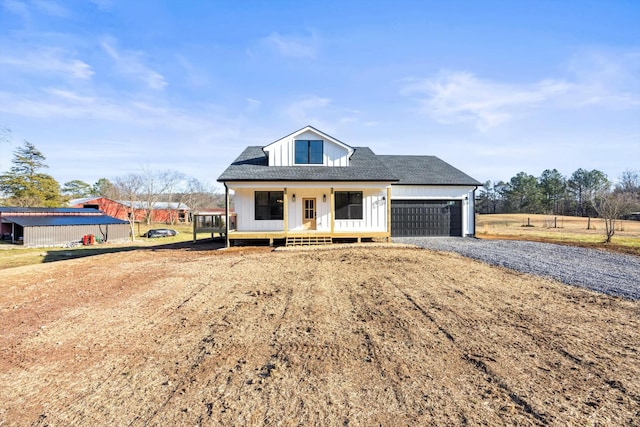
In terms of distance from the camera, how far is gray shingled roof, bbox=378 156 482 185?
18.0 meters

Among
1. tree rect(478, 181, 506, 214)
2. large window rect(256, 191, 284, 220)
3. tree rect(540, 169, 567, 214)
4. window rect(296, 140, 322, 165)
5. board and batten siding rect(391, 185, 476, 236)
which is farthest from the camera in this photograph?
tree rect(478, 181, 506, 214)

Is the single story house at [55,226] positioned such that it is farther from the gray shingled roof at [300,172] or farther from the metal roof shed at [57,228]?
the gray shingled roof at [300,172]

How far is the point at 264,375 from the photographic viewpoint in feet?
11.7

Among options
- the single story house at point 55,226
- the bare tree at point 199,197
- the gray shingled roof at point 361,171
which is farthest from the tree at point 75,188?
the gray shingled roof at point 361,171

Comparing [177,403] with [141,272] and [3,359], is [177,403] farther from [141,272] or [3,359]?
[141,272]

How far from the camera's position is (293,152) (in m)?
16.3

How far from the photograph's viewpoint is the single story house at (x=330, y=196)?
48.3 ft

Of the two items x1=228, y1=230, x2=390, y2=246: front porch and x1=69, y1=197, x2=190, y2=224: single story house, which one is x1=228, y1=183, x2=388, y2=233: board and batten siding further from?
x1=69, y1=197, x2=190, y2=224: single story house

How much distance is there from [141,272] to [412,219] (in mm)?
13875

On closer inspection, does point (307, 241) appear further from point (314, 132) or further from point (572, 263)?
point (572, 263)

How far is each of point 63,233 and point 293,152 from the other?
25241 mm

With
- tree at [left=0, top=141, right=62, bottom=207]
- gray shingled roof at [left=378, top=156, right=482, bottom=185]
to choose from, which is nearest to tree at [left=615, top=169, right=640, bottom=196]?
gray shingled roof at [left=378, top=156, right=482, bottom=185]

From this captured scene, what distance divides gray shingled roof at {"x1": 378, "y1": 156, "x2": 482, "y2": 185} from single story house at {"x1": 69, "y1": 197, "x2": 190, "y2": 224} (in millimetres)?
39922

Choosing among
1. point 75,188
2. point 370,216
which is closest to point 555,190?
point 370,216
